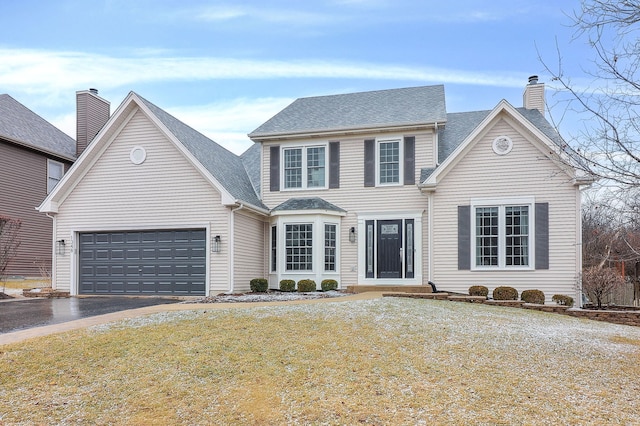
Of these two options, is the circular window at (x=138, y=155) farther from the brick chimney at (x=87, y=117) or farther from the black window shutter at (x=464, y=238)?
the black window shutter at (x=464, y=238)

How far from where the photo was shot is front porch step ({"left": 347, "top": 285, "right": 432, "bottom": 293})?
599 inches

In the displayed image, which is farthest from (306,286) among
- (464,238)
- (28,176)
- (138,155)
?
(28,176)

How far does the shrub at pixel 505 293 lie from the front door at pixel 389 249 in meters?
3.30

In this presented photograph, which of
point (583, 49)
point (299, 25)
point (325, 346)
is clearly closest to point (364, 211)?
point (299, 25)

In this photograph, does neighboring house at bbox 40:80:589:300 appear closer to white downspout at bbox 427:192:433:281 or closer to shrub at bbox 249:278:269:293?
white downspout at bbox 427:192:433:281

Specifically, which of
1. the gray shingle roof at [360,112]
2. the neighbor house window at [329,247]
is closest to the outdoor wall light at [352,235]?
the neighbor house window at [329,247]

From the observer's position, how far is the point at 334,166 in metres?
17.7

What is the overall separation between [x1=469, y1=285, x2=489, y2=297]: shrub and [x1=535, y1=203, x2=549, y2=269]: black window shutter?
6.05 ft

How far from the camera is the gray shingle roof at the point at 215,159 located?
53.1 ft

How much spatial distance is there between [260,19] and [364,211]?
7159 millimetres

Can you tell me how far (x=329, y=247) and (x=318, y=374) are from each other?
430 inches

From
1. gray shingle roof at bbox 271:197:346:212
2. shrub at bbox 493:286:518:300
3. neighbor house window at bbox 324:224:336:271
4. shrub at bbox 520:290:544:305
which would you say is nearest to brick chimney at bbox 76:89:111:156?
gray shingle roof at bbox 271:197:346:212

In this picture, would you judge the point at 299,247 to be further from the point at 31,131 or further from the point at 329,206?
the point at 31,131

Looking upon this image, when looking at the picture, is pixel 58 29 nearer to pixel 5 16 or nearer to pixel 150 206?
pixel 5 16
